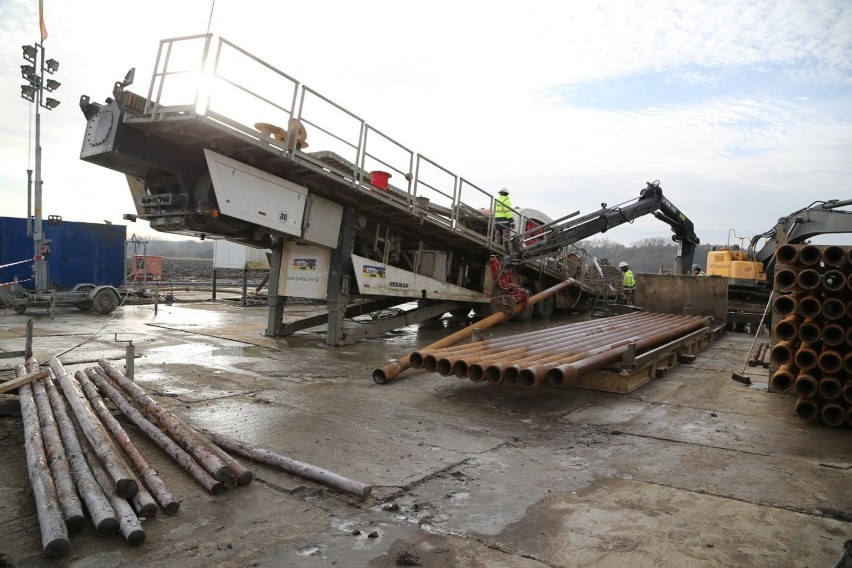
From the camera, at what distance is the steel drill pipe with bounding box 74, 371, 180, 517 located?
3.52 metres

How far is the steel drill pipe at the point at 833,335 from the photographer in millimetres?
5539

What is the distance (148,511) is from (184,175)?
6.72 m

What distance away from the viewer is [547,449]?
16.7 ft

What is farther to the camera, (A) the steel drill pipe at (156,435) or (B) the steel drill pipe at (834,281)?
(B) the steel drill pipe at (834,281)

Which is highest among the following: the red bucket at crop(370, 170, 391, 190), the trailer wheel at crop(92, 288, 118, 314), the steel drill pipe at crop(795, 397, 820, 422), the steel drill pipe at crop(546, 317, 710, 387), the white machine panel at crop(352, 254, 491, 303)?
the red bucket at crop(370, 170, 391, 190)

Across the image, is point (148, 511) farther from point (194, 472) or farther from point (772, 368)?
point (772, 368)

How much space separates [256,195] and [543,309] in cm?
1074

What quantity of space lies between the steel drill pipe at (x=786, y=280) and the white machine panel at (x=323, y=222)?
7.42 m

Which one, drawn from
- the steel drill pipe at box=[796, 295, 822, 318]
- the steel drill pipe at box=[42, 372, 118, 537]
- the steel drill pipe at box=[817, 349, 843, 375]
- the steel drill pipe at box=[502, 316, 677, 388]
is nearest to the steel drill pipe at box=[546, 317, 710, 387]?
the steel drill pipe at box=[502, 316, 677, 388]

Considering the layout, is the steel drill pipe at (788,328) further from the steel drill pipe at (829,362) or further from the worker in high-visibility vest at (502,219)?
the worker in high-visibility vest at (502,219)

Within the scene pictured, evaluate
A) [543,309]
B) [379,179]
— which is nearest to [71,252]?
[379,179]

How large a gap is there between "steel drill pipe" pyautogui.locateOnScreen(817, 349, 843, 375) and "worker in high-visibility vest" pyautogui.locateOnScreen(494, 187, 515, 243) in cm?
901

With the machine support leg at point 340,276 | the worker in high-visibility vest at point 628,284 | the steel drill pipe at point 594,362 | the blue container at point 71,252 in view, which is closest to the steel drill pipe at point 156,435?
the steel drill pipe at point 594,362

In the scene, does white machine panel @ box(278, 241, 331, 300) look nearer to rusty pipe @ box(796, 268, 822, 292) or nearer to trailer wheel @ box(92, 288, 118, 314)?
trailer wheel @ box(92, 288, 118, 314)
